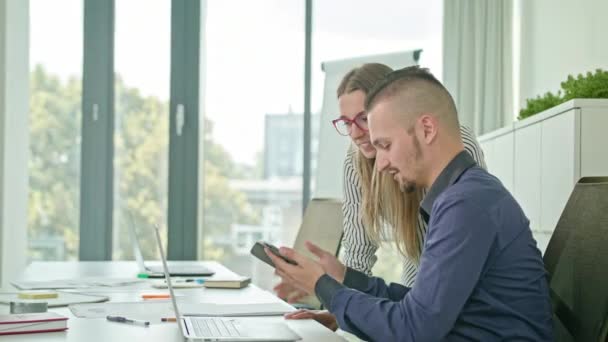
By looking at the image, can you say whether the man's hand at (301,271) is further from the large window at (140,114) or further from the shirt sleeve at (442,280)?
the large window at (140,114)

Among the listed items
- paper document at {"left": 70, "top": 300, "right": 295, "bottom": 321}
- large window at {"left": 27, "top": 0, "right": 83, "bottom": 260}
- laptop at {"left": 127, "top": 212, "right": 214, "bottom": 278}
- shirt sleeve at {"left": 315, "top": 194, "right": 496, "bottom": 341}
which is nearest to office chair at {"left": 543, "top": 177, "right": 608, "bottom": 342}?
shirt sleeve at {"left": 315, "top": 194, "right": 496, "bottom": 341}

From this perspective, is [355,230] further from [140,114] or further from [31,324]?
[140,114]

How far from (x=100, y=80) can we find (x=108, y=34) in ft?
1.03

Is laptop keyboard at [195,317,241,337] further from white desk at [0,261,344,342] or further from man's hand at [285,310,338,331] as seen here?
man's hand at [285,310,338,331]

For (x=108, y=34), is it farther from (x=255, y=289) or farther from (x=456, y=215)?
(x=456, y=215)

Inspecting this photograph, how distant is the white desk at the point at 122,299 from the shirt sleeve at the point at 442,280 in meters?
0.12

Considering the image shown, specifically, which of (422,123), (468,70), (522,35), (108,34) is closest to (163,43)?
(108,34)

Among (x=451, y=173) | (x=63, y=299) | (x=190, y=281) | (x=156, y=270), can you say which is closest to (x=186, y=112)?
(x=156, y=270)

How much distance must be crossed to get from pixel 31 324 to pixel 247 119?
4.21 m

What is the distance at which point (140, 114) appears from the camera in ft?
18.9

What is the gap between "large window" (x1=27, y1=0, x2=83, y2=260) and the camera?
5641 millimetres

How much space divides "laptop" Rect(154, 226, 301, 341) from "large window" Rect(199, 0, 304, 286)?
13.4 feet

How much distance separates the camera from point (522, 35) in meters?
5.60

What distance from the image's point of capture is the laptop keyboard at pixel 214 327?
1547 millimetres
